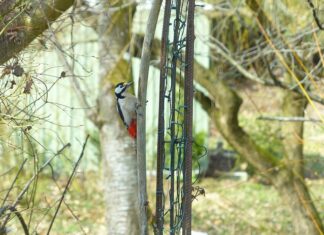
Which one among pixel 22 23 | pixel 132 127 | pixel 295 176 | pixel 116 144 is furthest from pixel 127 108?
pixel 295 176

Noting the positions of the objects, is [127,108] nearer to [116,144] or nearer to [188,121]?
[188,121]

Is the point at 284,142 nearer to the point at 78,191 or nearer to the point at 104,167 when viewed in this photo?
the point at 104,167

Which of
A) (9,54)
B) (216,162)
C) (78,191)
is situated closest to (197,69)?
(78,191)

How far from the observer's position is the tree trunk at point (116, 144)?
784cm

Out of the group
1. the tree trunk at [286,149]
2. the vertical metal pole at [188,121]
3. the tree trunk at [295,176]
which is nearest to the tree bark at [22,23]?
the vertical metal pole at [188,121]

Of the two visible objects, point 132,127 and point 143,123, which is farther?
point 132,127

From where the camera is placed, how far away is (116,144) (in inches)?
313

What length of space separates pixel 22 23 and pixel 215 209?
793 centimetres

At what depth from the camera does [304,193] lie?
801 centimetres

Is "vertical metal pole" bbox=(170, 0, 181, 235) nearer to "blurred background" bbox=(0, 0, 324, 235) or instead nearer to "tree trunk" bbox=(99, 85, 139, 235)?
"blurred background" bbox=(0, 0, 324, 235)

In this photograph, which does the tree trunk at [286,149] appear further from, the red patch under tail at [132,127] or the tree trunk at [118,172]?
the red patch under tail at [132,127]

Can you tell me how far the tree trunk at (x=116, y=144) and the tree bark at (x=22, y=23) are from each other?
4.02 m

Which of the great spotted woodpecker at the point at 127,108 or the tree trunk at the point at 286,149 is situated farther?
the tree trunk at the point at 286,149

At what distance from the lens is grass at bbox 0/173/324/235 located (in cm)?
963
